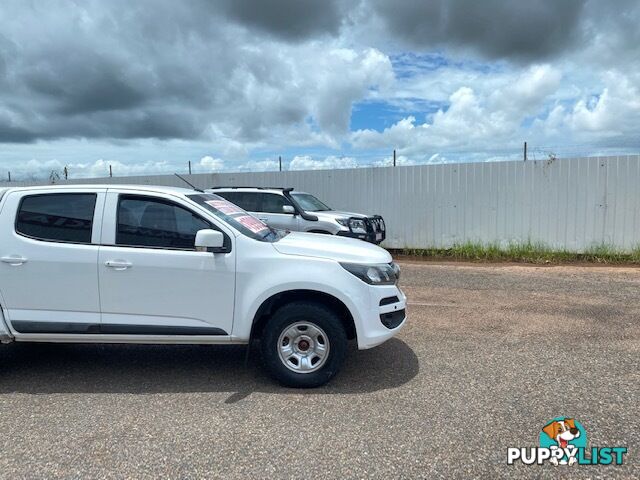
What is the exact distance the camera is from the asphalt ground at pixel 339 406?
332 cm

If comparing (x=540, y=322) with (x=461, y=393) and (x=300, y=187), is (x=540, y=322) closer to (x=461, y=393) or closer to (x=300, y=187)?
(x=461, y=393)

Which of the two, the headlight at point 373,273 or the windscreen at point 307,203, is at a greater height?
the windscreen at point 307,203

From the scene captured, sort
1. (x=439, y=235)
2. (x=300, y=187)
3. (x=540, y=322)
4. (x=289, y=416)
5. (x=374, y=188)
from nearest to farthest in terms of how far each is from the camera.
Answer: (x=289, y=416), (x=540, y=322), (x=439, y=235), (x=374, y=188), (x=300, y=187)

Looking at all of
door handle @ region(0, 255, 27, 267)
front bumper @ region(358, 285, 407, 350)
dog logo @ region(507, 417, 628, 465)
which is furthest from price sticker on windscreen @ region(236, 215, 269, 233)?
dog logo @ region(507, 417, 628, 465)

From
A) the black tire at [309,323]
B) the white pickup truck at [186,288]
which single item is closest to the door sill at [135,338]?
the white pickup truck at [186,288]

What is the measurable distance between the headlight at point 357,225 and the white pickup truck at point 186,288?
7.17 meters

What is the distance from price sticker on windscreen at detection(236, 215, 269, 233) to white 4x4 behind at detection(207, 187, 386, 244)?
629cm

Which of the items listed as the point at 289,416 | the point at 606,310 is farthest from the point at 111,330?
the point at 606,310

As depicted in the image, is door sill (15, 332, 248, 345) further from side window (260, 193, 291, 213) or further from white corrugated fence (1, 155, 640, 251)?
white corrugated fence (1, 155, 640, 251)

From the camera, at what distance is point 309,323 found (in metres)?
4.46

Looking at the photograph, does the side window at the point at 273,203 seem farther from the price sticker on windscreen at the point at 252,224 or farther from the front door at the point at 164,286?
the front door at the point at 164,286

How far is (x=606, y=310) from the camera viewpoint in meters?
7.24

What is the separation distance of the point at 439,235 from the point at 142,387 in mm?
10933

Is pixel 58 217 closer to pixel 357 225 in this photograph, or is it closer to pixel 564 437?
pixel 564 437
